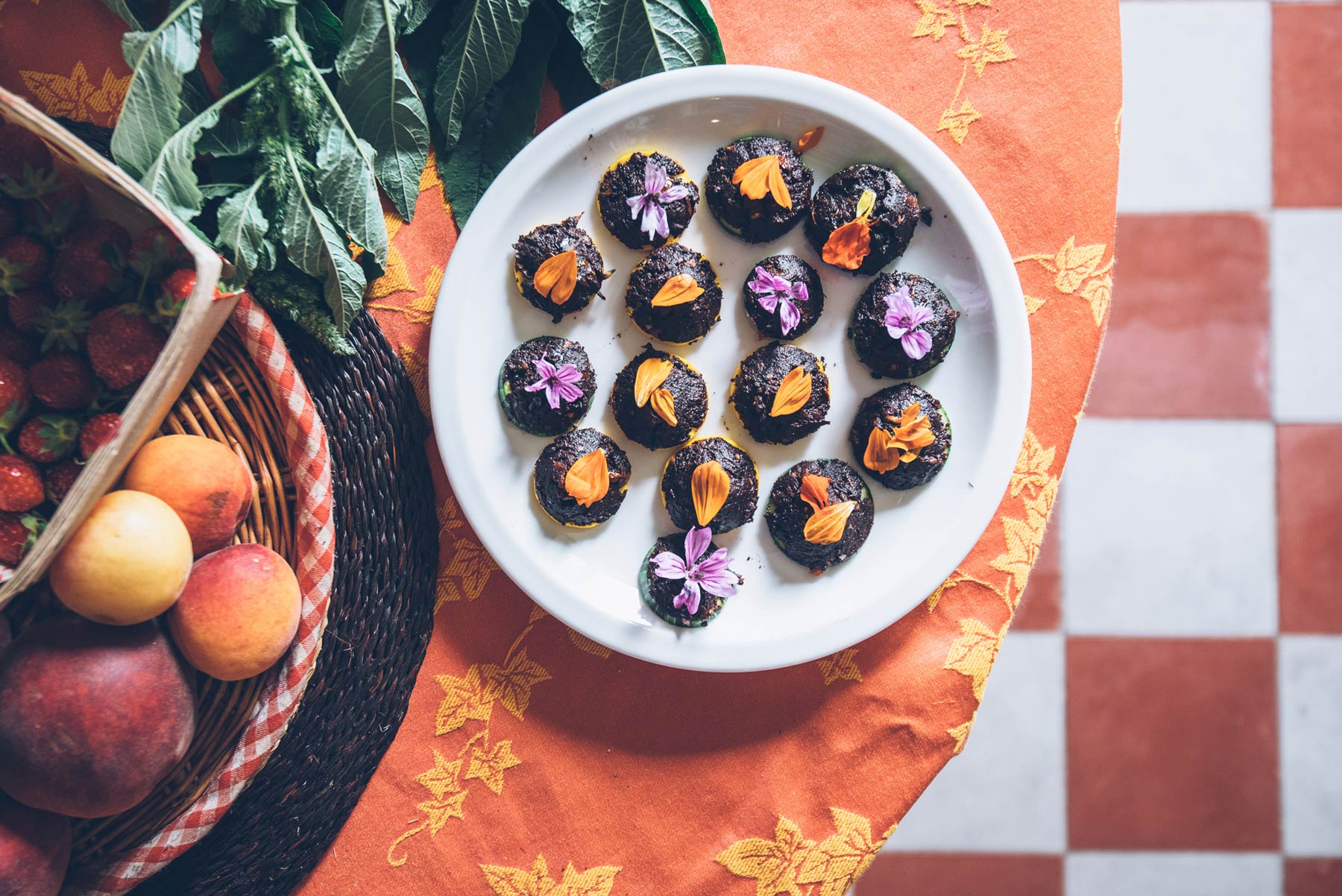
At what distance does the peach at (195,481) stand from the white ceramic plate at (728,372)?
0.22 metres

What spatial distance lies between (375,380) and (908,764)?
767 mm

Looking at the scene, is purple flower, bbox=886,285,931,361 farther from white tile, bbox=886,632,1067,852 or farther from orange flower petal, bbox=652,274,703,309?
white tile, bbox=886,632,1067,852

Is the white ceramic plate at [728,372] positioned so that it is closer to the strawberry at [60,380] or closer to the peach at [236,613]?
the peach at [236,613]

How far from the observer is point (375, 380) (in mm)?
1006

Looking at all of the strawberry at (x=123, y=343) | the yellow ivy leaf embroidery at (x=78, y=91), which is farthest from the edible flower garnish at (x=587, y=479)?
the yellow ivy leaf embroidery at (x=78, y=91)

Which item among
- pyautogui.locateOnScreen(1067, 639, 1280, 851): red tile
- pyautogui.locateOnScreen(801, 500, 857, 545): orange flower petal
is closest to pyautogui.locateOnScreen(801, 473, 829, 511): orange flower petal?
pyautogui.locateOnScreen(801, 500, 857, 545): orange flower petal

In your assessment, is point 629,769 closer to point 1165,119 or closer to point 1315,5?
point 1165,119

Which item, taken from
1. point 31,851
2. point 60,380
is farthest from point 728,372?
point 31,851

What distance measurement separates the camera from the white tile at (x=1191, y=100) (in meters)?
1.66

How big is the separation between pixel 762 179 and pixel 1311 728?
1543mm

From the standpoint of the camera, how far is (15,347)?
35.6 inches

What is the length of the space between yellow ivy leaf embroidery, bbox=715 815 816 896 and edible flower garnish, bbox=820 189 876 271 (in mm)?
667

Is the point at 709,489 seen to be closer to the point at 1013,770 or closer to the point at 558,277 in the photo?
the point at 558,277

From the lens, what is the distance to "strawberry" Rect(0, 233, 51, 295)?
2.91 feet
